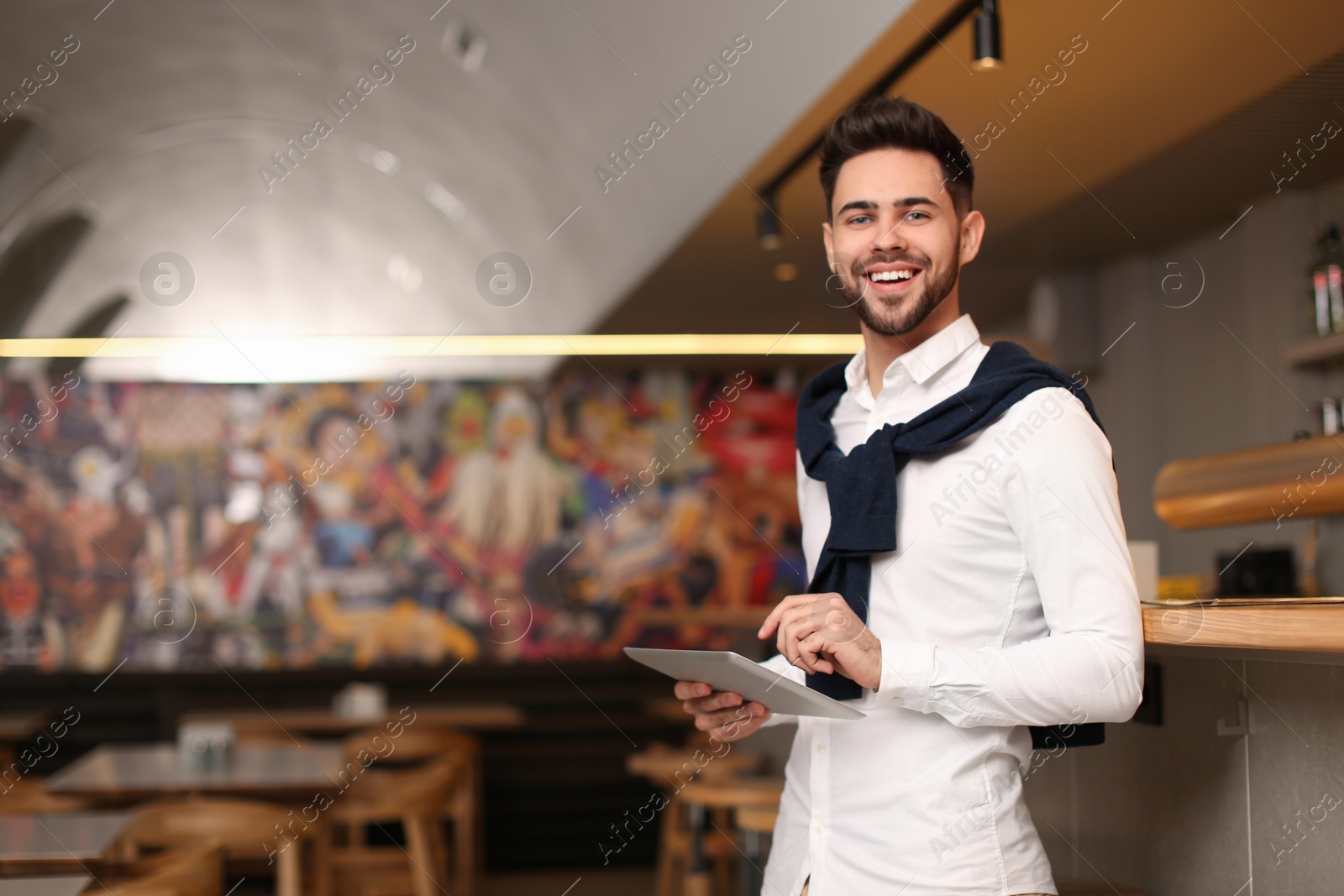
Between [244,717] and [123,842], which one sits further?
[244,717]

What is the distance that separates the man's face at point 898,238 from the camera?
4.49ft

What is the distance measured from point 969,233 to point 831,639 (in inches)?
21.1

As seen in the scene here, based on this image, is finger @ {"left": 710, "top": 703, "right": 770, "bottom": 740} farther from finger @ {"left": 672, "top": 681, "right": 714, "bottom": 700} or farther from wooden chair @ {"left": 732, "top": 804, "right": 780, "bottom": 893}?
wooden chair @ {"left": 732, "top": 804, "right": 780, "bottom": 893}

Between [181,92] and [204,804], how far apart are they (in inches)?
111

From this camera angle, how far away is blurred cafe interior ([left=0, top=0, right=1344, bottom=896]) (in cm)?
140

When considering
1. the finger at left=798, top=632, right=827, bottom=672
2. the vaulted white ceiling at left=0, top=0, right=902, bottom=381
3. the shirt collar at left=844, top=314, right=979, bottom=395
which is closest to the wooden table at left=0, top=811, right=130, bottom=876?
the finger at left=798, top=632, right=827, bottom=672

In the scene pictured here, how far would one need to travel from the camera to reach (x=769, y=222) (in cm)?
439

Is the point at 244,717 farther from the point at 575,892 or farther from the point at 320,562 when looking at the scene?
the point at 575,892

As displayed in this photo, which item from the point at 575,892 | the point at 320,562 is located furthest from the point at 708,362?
the point at 575,892

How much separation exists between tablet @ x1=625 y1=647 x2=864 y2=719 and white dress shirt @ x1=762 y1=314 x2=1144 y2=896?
2.9 inches

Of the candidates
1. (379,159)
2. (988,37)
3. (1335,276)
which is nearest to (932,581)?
(988,37)

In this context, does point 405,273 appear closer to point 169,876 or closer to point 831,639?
point 169,876

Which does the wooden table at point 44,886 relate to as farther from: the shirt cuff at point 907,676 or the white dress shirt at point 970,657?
the shirt cuff at point 907,676

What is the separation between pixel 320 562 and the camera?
713 cm
